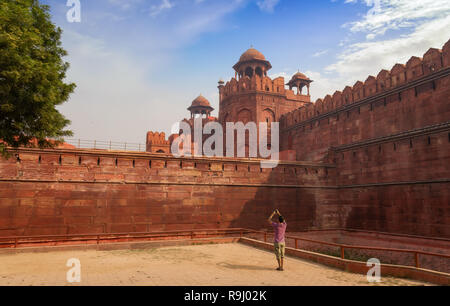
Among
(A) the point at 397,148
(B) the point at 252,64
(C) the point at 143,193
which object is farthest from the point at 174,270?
(B) the point at 252,64

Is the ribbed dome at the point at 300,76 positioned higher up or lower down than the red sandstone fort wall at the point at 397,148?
higher up

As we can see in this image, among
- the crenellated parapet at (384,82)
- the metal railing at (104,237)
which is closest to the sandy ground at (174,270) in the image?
the metal railing at (104,237)

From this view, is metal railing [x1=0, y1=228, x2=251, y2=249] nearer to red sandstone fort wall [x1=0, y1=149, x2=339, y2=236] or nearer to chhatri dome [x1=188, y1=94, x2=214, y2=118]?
red sandstone fort wall [x1=0, y1=149, x2=339, y2=236]

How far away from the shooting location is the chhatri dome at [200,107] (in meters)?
43.2

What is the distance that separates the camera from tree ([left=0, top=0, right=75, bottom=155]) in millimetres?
8320

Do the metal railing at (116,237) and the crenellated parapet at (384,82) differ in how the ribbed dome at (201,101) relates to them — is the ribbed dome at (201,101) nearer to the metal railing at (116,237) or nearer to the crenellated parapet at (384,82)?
the crenellated parapet at (384,82)

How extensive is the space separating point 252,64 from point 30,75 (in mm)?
24291

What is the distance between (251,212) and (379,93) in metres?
10.5

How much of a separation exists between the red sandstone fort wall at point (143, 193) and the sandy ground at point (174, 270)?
8.23 ft

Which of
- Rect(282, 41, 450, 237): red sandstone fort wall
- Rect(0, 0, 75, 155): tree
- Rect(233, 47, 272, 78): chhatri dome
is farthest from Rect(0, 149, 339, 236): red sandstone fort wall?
Rect(233, 47, 272, 78): chhatri dome

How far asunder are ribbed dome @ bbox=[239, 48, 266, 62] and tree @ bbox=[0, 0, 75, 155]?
22.3 metres

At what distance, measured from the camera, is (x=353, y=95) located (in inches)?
837
